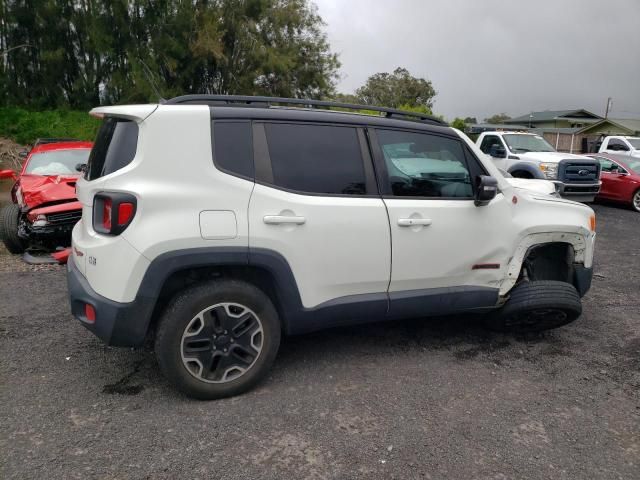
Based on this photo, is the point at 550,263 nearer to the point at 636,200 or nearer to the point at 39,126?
the point at 636,200

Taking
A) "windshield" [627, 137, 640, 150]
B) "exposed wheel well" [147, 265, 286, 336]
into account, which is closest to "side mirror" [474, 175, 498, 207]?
"exposed wheel well" [147, 265, 286, 336]

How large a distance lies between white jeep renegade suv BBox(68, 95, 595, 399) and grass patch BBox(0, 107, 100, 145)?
16.6 metres

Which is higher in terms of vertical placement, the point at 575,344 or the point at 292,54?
the point at 292,54

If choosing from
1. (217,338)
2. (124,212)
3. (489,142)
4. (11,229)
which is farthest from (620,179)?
(124,212)

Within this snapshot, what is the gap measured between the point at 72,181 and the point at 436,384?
5917 millimetres

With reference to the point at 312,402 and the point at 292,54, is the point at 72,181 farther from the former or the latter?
the point at 292,54

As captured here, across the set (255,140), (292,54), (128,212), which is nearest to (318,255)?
(255,140)

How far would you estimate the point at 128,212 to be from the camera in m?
2.89

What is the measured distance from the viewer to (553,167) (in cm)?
1209

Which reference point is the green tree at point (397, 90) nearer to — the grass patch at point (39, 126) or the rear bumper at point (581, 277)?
the grass patch at point (39, 126)

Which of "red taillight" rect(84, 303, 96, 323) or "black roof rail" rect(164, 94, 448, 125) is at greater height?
"black roof rail" rect(164, 94, 448, 125)

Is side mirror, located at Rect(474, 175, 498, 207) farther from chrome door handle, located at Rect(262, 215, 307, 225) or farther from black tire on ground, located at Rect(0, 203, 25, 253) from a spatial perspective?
black tire on ground, located at Rect(0, 203, 25, 253)

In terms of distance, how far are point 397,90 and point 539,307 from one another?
213ft

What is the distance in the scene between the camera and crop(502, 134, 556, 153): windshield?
1320 cm
